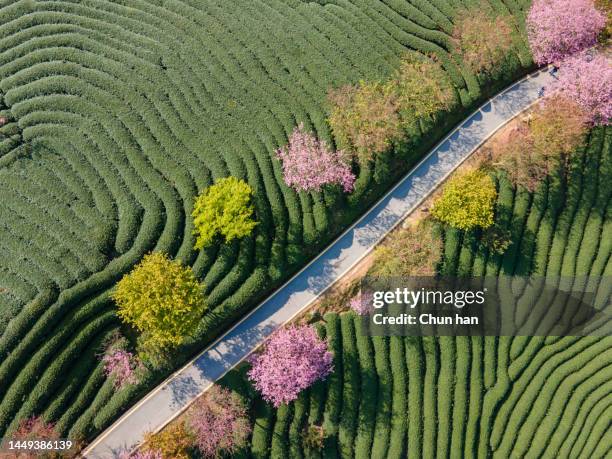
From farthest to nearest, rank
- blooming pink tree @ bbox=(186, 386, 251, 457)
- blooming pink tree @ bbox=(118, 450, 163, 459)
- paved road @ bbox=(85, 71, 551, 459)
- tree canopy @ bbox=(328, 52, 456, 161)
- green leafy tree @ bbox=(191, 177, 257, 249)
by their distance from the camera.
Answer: tree canopy @ bbox=(328, 52, 456, 161) → paved road @ bbox=(85, 71, 551, 459) → green leafy tree @ bbox=(191, 177, 257, 249) → blooming pink tree @ bbox=(186, 386, 251, 457) → blooming pink tree @ bbox=(118, 450, 163, 459)

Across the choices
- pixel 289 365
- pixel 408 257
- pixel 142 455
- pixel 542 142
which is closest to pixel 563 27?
pixel 542 142

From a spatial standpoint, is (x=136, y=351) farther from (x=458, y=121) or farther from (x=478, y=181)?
(x=458, y=121)

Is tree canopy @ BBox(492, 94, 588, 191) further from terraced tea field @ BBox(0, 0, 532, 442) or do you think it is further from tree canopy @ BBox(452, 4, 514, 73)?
tree canopy @ BBox(452, 4, 514, 73)

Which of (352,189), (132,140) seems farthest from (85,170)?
(352,189)

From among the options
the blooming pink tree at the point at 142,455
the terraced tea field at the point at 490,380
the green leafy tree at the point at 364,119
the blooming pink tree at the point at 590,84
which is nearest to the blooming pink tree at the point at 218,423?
the terraced tea field at the point at 490,380

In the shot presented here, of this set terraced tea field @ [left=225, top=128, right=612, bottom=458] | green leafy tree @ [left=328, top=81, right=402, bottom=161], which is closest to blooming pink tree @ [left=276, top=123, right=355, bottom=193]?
green leafy tree @ [left=328, top=81, right=402, bottom=161]

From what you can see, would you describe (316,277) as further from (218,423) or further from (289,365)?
(218,423)

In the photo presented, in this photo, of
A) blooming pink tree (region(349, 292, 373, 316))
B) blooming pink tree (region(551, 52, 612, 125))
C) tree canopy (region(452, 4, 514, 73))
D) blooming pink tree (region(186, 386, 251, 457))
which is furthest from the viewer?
tree canopy (region(452, 4, 514, 73))
